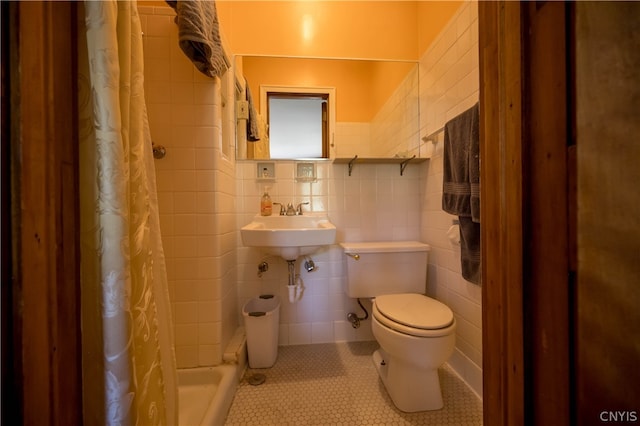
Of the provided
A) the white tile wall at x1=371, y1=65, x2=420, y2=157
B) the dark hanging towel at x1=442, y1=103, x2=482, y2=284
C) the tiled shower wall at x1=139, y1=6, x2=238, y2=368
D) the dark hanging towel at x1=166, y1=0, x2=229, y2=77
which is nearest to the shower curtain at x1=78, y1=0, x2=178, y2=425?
the dark hanging towel at x1=166, y1=0, x2=229, y2=77

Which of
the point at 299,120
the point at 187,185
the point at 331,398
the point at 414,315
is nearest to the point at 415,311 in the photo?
the point at 414,315

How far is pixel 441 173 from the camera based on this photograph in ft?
4.71

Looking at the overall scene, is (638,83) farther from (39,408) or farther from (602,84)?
(39,408)

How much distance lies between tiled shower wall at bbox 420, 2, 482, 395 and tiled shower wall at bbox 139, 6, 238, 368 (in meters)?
1.26

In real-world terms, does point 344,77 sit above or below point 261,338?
above

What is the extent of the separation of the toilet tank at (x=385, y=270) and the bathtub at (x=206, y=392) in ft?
2.53

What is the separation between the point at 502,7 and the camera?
425 millimetres

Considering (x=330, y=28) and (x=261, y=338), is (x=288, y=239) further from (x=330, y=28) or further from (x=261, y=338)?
(x=330, y=28)

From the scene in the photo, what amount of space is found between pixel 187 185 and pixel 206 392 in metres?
1.00

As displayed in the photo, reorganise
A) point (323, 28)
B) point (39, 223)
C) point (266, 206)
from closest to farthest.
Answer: point (39, 223) → point (266, 206) → point (323, 28)

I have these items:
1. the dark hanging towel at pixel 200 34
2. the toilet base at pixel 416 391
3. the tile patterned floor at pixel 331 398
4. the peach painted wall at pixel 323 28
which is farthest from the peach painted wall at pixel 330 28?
the tile patterned floor at pixel 331 398

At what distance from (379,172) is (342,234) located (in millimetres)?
507

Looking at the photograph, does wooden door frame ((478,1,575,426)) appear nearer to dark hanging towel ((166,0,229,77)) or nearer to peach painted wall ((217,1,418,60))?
dark hanging towel ((166,0,229,77))

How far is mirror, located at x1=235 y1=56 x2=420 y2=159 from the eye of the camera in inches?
65.1
